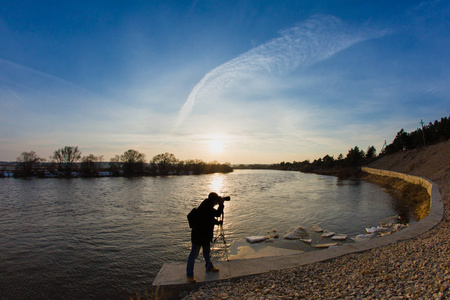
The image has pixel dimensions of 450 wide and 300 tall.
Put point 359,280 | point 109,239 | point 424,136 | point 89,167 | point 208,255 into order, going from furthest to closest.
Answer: point 89,167
point 424,136
point 109,239
point 208,255
point 359,280

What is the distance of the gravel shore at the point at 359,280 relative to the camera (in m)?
4.59

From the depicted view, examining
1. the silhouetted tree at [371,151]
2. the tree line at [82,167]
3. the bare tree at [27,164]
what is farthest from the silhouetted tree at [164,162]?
the silhouetted tree at [371,151]

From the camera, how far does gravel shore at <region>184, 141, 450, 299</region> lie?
4.59 meters

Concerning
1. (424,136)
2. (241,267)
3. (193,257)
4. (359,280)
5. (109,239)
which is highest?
(424,136)

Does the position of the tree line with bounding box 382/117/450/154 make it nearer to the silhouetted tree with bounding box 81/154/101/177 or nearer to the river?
the river

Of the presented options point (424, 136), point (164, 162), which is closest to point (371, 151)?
point (424, 136)

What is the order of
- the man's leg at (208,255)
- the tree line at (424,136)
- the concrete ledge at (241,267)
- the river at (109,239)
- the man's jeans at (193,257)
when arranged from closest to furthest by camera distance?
the concrete ledge at (241,267)
the man's jeans at (193,257)
the man's leg at (208,255)
the river at (109,239)
the tree line at (424,136)

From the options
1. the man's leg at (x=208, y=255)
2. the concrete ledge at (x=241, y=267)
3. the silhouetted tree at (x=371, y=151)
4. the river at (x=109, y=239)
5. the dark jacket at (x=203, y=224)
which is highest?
the silhouetted tree at (x=371, y=151)

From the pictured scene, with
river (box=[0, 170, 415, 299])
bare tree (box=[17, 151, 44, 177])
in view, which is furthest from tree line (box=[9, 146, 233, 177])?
river (box=[0, 170, 415, 299])

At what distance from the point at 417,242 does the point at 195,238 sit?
24.1 feet

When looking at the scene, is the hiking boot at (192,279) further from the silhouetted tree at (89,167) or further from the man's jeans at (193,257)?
the silhouetted tree at (89,167)

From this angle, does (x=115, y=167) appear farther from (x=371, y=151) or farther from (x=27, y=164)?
(x=371, y=151)

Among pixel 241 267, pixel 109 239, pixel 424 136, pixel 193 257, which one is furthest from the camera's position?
pixel 424 136

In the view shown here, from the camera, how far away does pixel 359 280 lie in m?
5.20
